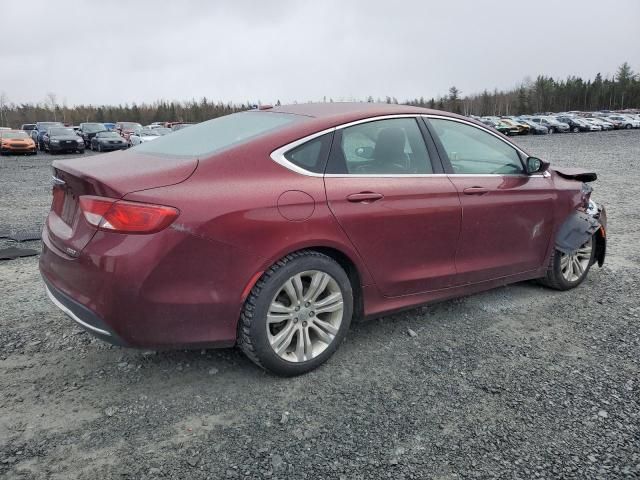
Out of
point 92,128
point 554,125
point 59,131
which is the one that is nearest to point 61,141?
point 59,131

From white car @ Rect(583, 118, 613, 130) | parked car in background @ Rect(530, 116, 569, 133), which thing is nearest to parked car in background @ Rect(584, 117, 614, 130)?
white car @ Rect(583, 118, 613, 130)

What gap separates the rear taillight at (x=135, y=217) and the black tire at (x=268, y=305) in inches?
24.8

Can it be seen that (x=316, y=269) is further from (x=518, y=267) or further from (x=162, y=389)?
(x=518, y=267)

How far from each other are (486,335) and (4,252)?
16.9ft

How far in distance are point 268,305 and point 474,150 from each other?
2101mm

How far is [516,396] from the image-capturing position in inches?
115

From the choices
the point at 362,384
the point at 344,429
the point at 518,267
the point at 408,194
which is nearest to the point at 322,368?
the point at 362,384

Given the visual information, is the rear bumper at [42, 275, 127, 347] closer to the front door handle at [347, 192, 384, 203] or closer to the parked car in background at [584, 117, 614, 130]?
the front door handle at [347, 192, 384, 203]

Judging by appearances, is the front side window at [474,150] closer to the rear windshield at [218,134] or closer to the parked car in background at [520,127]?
the rear windshield at [218,134]

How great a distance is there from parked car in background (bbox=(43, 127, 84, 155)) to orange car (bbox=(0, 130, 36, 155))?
30.3 inches

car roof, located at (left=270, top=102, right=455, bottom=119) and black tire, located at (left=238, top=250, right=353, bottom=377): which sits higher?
car roof, located at (left=270, top=102, right=455, bottom=119)

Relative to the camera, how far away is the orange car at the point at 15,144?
24408 millimetres

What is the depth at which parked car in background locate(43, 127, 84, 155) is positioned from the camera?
24375mm

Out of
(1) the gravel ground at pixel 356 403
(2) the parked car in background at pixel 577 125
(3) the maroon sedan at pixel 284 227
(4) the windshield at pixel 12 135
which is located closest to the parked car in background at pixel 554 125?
(2) the parked car in background at pixel 577 125
